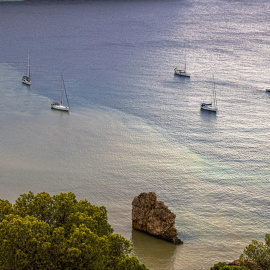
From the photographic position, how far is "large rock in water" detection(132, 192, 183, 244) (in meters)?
50.4

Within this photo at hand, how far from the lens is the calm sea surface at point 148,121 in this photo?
5872 cm

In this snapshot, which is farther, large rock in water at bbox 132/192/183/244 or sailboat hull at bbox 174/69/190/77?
sailboat hull at bbox 174/69/190/77

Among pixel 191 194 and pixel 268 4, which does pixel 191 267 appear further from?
pixel 268 4

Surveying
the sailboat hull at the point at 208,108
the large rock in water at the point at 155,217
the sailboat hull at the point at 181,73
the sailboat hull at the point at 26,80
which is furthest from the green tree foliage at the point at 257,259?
the sailboat hull at the point at 181,73

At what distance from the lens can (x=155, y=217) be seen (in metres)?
50.6

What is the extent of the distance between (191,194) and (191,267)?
16.8 metres

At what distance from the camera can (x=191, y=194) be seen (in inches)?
2484

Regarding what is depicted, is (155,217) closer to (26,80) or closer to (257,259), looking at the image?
(257,259)

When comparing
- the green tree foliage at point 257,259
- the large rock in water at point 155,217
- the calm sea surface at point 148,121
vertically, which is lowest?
the green tree foliage at point 257,259

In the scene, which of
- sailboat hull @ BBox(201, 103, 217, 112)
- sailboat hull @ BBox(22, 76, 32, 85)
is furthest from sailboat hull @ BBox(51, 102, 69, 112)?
sailboat hull @ BBox(201, 103, 217, 112)

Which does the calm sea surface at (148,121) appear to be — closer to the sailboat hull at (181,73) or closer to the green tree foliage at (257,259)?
the sailboat hull at (181,73)

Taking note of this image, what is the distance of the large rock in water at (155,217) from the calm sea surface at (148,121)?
1.06 meters

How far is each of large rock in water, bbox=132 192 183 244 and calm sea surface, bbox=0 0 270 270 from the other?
1058 millimetres

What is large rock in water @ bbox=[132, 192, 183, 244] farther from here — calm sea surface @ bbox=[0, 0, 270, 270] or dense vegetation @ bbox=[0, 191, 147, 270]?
dense vegetation @ bbox=[0, 191, 147, 270]
